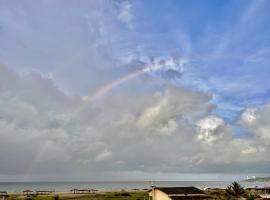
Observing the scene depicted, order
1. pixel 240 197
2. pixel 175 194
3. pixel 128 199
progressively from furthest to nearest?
pixel 128 199 < pixel 240 197 < pixel 175 194

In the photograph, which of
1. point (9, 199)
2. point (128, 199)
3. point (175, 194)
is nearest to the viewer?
point (175, 194)

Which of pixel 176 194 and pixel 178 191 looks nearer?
pixel 176 194

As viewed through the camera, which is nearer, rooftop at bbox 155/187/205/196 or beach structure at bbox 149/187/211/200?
beach structure at bbox 149/187/211/200

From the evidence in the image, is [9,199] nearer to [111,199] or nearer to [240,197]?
[111,199]

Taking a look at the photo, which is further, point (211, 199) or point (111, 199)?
point (111, 199)

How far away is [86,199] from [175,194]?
66.5 m

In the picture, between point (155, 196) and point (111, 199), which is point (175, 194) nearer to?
point (155, 196)

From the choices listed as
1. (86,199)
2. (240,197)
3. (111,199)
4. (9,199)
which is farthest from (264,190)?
(9,199)

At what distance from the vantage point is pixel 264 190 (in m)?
138

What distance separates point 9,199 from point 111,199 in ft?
121

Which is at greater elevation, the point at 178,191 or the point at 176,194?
the point at 178,191

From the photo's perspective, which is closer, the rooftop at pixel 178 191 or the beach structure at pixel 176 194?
the beach structure at pixel 176 194

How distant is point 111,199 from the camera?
13450cm

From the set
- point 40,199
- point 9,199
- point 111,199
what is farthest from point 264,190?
point 9,199
